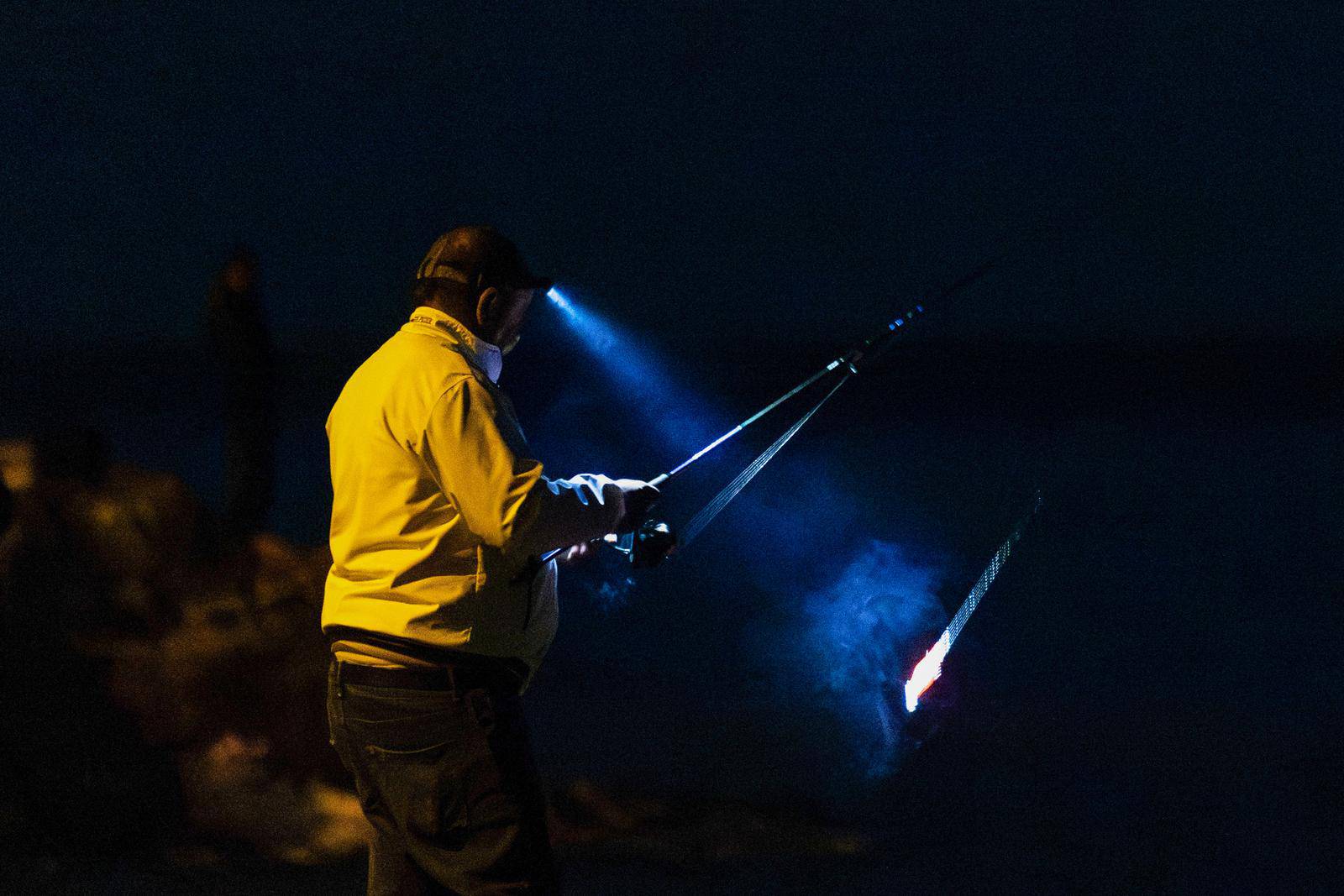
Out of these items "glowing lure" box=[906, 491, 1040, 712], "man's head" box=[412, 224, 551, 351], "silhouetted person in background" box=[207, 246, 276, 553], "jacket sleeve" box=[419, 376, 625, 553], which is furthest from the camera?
"silhouetted person in background" box=[207, 246, 276, 553]

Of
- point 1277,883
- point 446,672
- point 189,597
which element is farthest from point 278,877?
point 1277,883

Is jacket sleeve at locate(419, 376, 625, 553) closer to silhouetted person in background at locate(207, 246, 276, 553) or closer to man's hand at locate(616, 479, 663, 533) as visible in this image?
man's hand at locate(616, 479, 663, 533)

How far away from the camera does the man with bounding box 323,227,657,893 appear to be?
1.77 meters

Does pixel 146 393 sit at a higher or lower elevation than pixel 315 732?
higher

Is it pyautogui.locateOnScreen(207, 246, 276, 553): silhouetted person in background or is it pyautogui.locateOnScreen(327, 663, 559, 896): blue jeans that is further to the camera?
pyautogui.locateOnScreen(207, 246, 276, 553): silhouetted person in background

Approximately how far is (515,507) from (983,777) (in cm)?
228

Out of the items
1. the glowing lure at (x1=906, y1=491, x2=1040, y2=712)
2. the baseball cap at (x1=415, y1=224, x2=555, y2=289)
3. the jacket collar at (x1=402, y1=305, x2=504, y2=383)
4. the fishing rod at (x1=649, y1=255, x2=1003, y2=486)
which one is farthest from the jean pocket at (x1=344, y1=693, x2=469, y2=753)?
the glowing lure at (x1=906, y1=491, x2=1040, y2=712)

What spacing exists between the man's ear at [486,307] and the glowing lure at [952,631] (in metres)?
2.11

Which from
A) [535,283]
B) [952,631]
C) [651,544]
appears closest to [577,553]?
[651,544]

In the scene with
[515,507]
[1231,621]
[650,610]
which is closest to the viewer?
[515,507]

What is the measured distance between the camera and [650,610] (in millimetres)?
4168

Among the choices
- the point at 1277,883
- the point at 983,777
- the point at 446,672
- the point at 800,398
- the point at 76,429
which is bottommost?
the point at 1277,883

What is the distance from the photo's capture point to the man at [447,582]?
177 centimetres

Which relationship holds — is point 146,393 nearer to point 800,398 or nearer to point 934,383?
point 800,398
